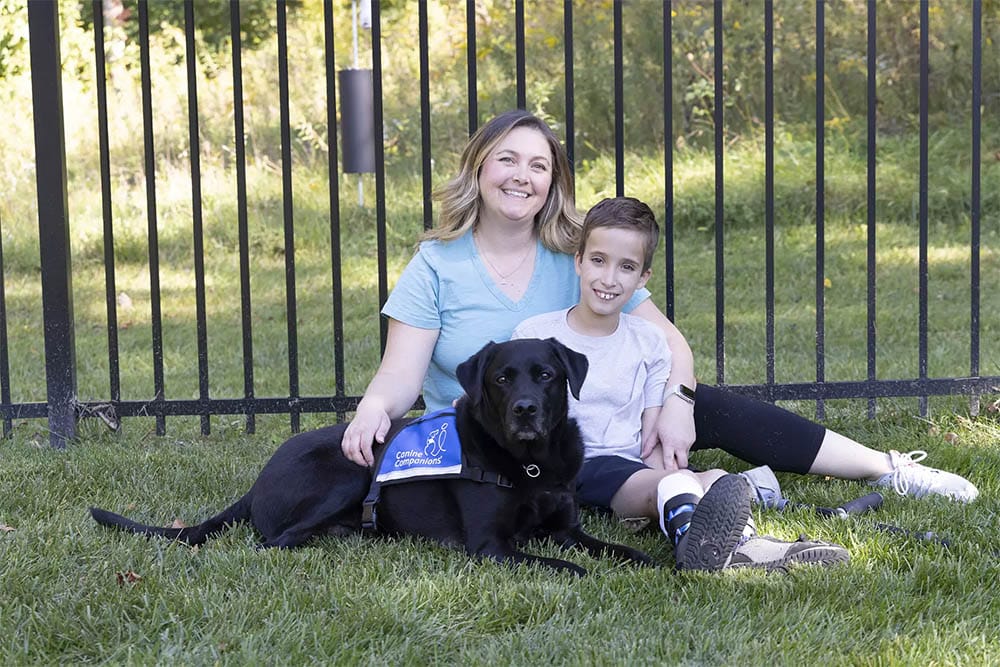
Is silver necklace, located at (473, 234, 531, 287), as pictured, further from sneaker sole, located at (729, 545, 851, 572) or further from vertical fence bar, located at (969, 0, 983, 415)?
vertical fence bar, located at (969, 0, 983, 415)

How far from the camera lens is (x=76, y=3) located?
13.1 metres

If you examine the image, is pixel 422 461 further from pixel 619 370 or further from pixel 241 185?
pixel 241 185

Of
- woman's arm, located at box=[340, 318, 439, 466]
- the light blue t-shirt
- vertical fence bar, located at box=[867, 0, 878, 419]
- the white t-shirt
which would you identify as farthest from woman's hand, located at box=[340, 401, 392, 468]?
vertical fence bar, located at box=[867, 0, 878, 419]

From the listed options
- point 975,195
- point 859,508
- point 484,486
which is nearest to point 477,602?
point 484,486

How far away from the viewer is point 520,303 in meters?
3.66

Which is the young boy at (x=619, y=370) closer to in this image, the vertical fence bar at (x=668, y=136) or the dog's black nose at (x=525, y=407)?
the dog's black nose at (x=525, y=407)

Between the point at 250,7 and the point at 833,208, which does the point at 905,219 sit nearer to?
the point at 833,208

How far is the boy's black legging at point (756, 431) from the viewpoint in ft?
11.7

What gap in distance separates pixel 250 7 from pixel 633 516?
12589 mm

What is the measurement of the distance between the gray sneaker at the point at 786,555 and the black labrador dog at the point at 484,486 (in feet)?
0.85

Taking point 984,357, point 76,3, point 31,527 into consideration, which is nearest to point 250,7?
point 76,3

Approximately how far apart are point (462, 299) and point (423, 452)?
653mm

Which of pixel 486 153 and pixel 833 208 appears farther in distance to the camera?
pixel 833 208

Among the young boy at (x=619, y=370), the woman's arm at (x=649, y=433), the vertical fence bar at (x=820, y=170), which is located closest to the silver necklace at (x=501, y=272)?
the young boy at (x=619, y=370)
